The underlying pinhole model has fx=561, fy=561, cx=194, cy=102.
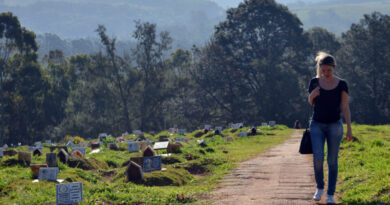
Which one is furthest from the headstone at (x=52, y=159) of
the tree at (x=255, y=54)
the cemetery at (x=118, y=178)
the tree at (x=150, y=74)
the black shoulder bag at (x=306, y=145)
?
the tree at (x=150, y=74)

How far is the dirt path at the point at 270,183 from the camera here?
27.6ft

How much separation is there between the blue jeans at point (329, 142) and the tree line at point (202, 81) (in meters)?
43.1

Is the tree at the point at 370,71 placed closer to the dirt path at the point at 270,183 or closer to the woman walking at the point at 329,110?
the dirt path at the point at 270,183

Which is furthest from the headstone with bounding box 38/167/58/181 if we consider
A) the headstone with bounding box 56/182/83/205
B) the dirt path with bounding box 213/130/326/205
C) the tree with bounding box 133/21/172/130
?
the tree with bounding box 133/21/172/130

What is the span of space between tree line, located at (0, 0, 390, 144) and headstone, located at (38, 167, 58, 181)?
134 ft

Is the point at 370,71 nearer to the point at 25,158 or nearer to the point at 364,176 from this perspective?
the point at 25,158

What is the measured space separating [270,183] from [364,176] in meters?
1.65

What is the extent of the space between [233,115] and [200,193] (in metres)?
44.8

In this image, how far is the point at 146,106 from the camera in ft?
193

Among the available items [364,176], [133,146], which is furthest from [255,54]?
[364,176]

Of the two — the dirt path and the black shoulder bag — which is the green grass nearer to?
the dirt path

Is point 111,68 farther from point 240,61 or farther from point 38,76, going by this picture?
point 240,61

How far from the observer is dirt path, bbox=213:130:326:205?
8.41 meters

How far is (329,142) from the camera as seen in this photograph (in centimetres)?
767
